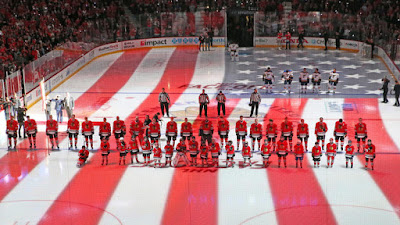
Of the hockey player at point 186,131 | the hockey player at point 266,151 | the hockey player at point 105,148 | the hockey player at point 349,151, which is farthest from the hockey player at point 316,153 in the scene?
the hockey player at point 105,148

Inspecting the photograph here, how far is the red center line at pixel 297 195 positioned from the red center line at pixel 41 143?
22.3ft

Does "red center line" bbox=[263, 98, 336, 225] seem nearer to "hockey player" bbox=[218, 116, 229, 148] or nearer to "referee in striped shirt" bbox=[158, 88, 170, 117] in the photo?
"hockey player" bbox=[218, 116, 229, 148]

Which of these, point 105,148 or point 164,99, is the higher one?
point 164,99

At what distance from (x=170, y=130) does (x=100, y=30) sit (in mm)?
18390

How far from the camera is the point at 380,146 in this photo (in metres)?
18.4

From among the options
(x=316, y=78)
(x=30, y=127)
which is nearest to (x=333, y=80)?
(x=316, y=78)

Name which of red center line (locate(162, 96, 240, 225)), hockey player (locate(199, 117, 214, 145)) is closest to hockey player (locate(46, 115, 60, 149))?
red center line (locate(162, 96, 240, 225))

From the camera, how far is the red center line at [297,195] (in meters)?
13.5

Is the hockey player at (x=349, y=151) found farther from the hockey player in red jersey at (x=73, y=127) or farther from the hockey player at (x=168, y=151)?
the hockey player in red jersey at (x=73, y=127)

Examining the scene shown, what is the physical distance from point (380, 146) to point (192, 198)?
22.4 ft

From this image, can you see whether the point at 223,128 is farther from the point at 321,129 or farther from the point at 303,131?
the point at 321,129

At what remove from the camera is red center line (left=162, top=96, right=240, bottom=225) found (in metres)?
13.6

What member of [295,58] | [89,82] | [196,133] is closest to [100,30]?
[89,82]

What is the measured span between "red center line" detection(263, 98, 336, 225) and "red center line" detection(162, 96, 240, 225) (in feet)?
4.92
